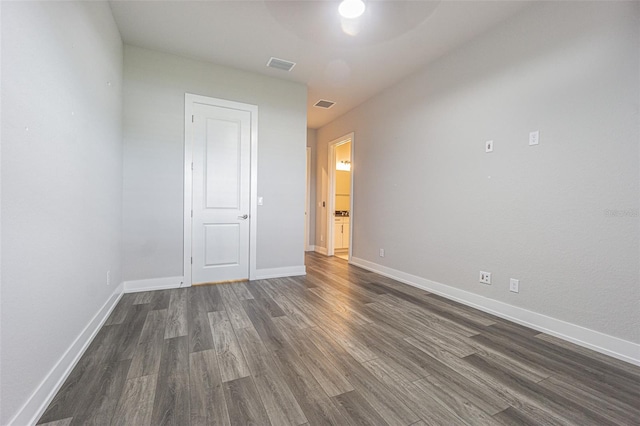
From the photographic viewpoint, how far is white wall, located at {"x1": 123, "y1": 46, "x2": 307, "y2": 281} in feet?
10.2

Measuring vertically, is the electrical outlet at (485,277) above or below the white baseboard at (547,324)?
above

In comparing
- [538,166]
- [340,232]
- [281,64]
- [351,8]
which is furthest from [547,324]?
[340,232]

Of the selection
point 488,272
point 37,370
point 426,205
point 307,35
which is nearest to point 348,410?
point 37,370

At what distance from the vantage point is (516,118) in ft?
8.18

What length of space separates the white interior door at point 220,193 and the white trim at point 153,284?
0.20m

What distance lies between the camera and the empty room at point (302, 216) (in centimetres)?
135

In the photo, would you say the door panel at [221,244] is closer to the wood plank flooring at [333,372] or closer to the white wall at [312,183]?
the wood plank flooring at [333,372]

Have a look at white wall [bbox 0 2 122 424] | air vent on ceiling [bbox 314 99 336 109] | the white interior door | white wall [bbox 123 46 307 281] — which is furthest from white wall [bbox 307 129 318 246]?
white wall [bbox 0 2 122 424]

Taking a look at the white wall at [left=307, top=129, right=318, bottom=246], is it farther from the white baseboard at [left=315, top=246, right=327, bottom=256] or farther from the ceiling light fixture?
the ceiling light fixture

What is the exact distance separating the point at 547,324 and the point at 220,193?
3.77m

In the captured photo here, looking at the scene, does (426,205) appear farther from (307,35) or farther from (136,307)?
(136,307)

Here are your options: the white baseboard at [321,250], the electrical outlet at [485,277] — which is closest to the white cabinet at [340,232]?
the white baseboard at [321,250]

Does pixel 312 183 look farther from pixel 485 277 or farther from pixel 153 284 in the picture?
pixel 485 277

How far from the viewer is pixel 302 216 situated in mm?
4105
